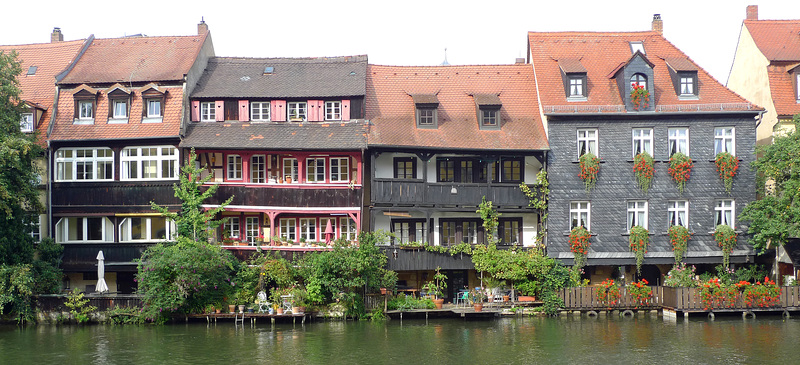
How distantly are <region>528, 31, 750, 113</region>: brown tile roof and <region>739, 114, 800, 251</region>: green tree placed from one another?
10.2 feet

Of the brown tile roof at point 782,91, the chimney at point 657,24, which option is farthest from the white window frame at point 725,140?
the chimney at point 657,24

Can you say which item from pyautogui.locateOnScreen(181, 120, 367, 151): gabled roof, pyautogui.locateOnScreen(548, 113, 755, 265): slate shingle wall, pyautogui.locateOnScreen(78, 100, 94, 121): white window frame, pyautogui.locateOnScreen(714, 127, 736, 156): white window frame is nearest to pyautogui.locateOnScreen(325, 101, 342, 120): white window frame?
pyautogui.locateOnScreen(181, 120, 367, 151): gabled roof

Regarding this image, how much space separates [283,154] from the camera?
130ft

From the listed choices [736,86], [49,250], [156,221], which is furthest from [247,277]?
[736,86]

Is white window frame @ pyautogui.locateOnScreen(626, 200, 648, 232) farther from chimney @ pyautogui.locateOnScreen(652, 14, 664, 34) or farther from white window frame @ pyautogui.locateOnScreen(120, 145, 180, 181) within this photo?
white window frame @ pyautogui.locateOnScreen(120, 145, 180, 181)

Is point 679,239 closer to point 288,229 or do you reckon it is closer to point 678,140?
point 678,140

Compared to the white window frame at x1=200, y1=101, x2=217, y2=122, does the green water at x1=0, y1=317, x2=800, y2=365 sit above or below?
below

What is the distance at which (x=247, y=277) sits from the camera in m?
36.9

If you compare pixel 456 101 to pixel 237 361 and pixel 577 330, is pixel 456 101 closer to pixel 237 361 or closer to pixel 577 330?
pixel 577 330

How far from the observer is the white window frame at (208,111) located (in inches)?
1586

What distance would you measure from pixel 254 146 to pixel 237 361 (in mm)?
13978

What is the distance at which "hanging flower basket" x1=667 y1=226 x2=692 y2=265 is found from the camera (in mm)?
38344

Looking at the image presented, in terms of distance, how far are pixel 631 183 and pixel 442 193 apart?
28.8ft

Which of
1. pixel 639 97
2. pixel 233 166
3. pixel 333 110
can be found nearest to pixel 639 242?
pixel 639 97
